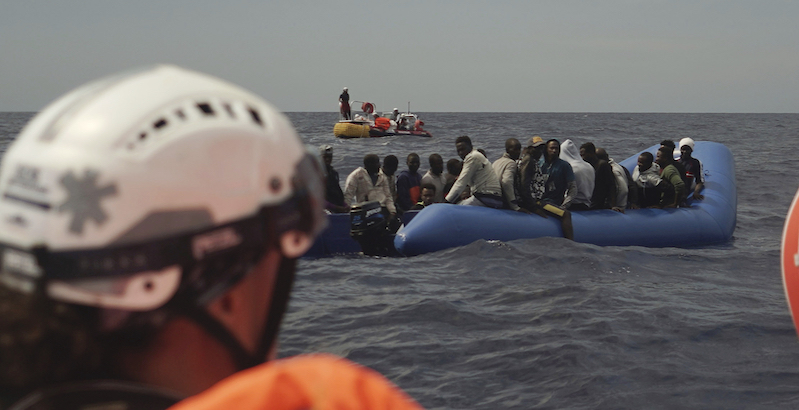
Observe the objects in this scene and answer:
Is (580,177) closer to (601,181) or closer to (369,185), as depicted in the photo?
(601,181)

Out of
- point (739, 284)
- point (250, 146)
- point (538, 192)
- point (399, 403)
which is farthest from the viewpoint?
point (538, 192)

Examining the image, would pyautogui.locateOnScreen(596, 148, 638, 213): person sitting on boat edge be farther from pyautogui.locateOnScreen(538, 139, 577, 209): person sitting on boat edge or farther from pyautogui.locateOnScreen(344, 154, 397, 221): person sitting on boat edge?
Result: pyautogui.locateOnScreen(344, 154, 397, 221): person sitting on boat edge

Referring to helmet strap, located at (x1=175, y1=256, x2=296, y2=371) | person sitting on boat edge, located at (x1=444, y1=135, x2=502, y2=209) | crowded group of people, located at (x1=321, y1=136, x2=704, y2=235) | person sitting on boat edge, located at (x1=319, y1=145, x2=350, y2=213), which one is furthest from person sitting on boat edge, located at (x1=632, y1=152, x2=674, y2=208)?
helmet strap, located at (x1=175, y1=256, x2=296, y2=371)

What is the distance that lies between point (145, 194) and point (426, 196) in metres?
9.39

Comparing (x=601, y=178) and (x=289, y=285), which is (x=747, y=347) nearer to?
(x=601, y=178)

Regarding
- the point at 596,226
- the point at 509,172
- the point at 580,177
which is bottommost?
the point at 596,226

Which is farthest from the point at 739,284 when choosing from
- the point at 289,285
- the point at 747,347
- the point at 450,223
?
the point at 289,285

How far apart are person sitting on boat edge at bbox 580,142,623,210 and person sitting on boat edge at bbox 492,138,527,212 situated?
1.23 m

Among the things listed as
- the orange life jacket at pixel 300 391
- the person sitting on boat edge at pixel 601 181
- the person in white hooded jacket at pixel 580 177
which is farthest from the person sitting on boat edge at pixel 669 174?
the orange life jacket at pixel 300 391

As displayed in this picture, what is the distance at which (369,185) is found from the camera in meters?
9.27

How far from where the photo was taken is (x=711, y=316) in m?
6.69

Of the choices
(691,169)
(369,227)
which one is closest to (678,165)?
(691,169)

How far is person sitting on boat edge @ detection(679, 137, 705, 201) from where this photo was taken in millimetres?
11328

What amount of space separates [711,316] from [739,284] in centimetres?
180
